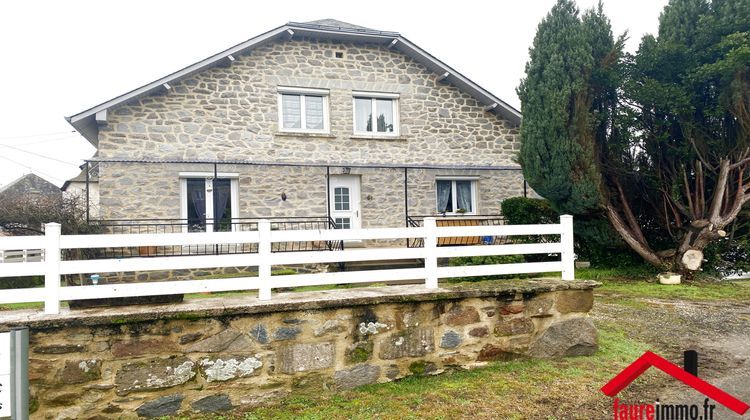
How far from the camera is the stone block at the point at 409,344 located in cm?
432

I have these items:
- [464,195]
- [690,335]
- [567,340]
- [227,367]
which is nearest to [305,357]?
[227,367]

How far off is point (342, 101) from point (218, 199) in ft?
13.4

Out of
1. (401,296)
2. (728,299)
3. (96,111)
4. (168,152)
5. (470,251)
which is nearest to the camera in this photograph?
(401,296)

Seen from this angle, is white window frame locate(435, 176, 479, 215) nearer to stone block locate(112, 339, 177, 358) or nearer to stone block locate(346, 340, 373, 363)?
stone block locate(346, 340, 373, 363)

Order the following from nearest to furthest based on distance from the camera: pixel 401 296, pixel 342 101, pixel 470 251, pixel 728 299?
pixel 401 296 → pixel 470 251 → pixel 728 299 → pixel 342 101

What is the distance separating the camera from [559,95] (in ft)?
32.3

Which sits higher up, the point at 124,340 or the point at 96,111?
the point at 96,111

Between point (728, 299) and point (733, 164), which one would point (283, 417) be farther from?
point (733, 164)

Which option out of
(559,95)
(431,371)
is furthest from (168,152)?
(431,371)

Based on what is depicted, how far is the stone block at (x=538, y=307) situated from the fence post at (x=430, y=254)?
95 centimetres

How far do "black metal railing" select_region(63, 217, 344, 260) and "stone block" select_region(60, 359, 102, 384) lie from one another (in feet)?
22.6

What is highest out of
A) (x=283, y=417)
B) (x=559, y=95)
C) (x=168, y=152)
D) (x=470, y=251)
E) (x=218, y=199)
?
(x=559, y=95)

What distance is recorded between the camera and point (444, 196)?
1426 centimetres

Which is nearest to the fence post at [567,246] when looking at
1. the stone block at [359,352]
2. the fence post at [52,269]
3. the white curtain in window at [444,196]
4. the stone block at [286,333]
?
the stone block at [359,352]
